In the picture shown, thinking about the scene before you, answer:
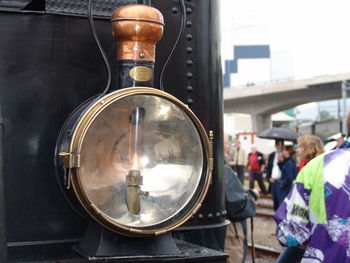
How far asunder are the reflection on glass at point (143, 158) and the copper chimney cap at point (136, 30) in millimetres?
170

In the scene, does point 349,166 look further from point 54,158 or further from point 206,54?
point 54,158

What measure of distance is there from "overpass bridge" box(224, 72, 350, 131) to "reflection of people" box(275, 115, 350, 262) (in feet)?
115

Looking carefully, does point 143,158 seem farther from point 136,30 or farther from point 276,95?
point 276,95

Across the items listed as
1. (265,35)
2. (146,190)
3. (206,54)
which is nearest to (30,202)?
(146,190)

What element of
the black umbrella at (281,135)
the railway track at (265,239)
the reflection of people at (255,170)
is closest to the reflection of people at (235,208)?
the railway track at (265,239)

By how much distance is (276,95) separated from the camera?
41594 mm

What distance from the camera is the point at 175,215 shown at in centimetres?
175

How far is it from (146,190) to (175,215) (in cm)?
12

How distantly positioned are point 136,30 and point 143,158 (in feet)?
1.33

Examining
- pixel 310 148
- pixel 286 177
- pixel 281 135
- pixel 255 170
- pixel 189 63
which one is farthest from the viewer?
pixel 255 170

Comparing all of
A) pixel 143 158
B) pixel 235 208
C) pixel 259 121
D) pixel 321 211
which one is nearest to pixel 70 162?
pixel 143 158

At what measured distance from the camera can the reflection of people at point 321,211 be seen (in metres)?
2.87

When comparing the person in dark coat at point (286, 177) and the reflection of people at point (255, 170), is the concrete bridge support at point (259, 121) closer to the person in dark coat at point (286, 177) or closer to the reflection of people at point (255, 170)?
the reflection of people at point (255, 170)

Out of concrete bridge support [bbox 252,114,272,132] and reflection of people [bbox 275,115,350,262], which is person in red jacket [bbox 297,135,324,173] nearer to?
reflection of people [bbox 275,115,350,262]
